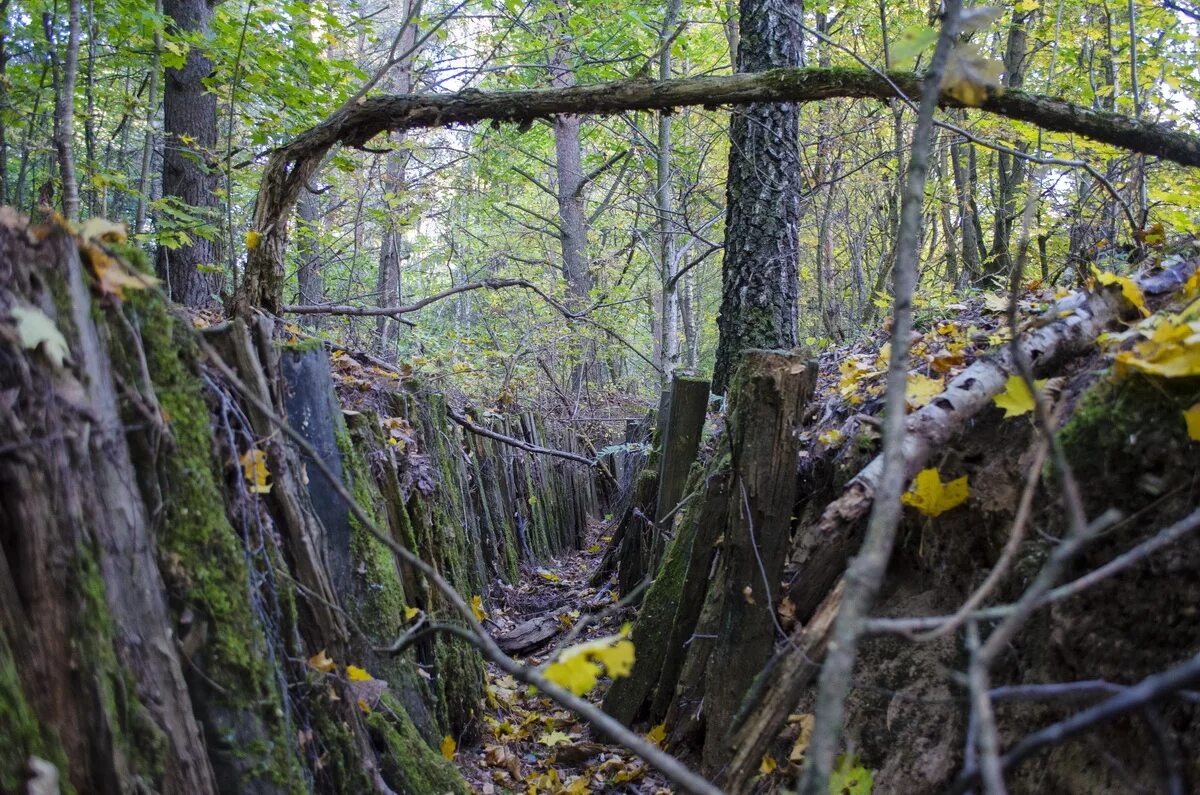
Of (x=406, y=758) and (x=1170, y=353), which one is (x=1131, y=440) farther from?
(x=406, y=758)

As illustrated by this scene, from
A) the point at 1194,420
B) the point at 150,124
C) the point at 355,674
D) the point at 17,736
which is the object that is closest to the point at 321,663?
the point at 355,674

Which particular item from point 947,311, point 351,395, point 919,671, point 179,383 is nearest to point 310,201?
point 351,395

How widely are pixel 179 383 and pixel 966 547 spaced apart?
2.38 m

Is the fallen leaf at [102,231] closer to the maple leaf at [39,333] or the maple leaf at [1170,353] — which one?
the maple leaf at [39,333]

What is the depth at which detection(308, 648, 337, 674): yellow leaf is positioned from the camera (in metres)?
2.15

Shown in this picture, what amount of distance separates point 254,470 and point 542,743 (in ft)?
7.96

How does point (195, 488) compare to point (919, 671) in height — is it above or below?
above

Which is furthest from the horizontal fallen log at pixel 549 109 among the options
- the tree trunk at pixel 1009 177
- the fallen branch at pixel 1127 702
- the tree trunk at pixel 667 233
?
the tree trunk at pixel 667 233

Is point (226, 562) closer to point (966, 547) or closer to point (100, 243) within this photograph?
point (100, 243)

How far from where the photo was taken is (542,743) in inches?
151

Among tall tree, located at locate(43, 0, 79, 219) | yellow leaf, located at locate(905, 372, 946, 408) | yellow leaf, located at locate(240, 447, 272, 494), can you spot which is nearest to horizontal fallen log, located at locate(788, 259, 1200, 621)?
yellow leaf, located at locate(905, 372, 946, 408)

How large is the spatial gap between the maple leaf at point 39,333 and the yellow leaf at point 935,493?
2.27 meters

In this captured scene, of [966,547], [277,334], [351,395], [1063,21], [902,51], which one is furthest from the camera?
[1063,21]

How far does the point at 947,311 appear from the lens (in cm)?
476
